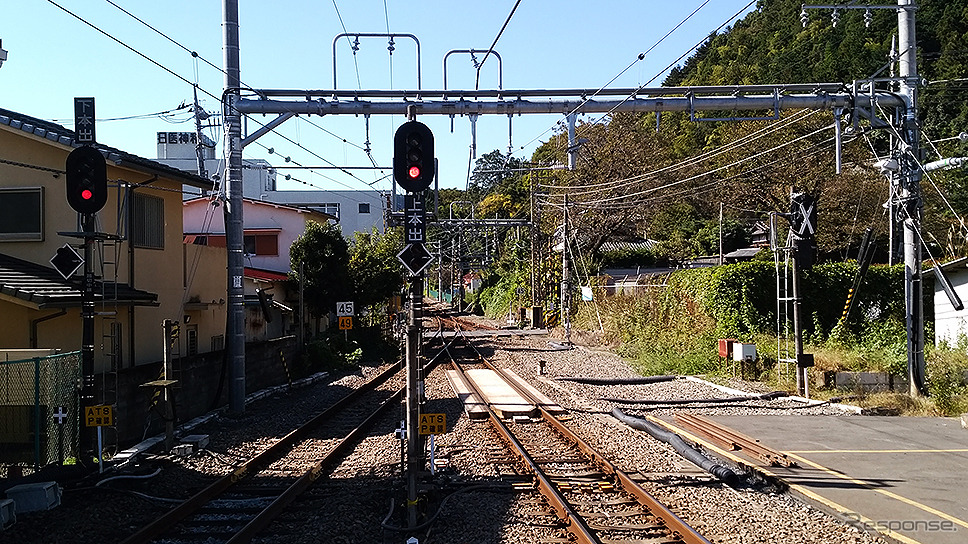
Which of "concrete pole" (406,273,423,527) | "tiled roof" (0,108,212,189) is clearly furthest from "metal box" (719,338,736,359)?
"tiled roof" (0,108,212,189)

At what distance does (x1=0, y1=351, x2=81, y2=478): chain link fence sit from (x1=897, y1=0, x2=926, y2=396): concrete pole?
45.6 feet

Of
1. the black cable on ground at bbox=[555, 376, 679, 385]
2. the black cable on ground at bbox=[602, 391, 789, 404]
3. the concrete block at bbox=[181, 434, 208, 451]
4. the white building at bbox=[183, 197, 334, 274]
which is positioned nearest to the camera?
the concrete block at bbox=[181, 434, 208, 451]

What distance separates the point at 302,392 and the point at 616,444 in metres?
10.4

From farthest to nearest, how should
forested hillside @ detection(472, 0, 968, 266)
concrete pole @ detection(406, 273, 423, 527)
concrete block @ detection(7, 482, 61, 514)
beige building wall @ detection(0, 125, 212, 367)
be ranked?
forested hillside @ detection(472, 0, 968, 266) < beige building wall @ detection(0, 125, 212, 367) < concrete block @ detection(7, 482, 61, 514) < concrete pole @ detection(406, 273, 423, 527)

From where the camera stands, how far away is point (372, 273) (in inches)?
1251

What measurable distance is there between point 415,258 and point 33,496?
4.98 meters

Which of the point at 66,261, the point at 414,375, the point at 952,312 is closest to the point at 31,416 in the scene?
the point at 66,261

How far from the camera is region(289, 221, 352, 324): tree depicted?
28.5 metres

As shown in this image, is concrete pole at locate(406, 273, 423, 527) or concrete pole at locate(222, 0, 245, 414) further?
concrete pole at locate(222, 0, 245, 414)

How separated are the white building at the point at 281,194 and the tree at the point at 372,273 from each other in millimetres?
10176

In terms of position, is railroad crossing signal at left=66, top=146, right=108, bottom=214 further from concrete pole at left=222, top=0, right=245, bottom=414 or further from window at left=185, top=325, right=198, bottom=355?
window at left=185, top=325, right=198, bottom=355

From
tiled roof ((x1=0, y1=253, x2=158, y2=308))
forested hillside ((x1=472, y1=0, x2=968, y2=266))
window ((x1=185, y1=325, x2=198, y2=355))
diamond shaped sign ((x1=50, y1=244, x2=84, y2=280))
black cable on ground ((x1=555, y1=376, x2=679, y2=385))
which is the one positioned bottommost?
black cable on ground ((x1=555, y1=376, x2=679, y2=385))

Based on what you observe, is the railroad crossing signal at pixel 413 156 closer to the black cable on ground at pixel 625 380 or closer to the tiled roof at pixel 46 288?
the tiled roof at pixel 46 288

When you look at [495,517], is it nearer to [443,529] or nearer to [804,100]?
[443,529]
